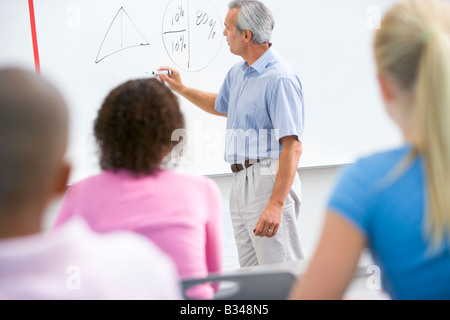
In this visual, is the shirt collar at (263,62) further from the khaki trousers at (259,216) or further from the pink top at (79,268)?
the pink top at (79,268)

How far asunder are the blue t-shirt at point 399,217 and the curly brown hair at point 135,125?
0.62 m

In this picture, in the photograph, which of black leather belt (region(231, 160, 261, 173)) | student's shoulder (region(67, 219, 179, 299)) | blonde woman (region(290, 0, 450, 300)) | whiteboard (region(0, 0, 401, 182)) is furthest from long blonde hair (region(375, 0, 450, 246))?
whiteboard (region(0, 0, 401, 182))

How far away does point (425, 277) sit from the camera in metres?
0.73

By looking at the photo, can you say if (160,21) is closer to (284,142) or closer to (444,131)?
(284,142)

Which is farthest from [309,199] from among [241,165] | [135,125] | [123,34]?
[135,125]

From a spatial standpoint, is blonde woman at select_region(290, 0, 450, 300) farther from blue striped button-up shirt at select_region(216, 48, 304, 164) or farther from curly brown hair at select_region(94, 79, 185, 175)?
blue striped button-up shirt at select_region(216, 48, 304, 164)

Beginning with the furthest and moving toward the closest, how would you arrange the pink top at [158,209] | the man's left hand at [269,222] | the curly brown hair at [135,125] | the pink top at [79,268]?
the man's left hand at [269,222], the curly brown hair at [135,125], the pink top at [158,209], the pink top at [79,268]

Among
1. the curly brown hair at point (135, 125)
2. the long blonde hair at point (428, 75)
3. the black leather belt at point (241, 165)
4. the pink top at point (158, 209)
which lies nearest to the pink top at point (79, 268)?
the long blonde hair at point (428, 75)

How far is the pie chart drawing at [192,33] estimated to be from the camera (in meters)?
2.99

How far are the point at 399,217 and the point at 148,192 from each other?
60 cm

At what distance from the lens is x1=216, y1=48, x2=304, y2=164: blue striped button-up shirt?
215 cm

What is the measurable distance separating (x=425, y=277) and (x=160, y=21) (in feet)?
8.32

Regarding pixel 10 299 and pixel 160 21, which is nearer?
pixel 10 299
